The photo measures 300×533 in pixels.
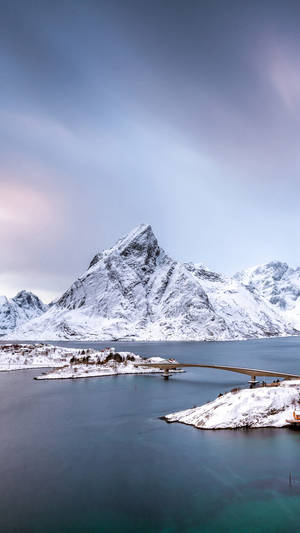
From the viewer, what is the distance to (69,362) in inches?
5251

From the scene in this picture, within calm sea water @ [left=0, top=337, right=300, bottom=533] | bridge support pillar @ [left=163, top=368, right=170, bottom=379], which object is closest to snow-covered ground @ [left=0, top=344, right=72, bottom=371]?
bridge support pillar @ [left=163, top=368, right=170, bottom=379]

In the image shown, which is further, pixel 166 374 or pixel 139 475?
pixel 166 374

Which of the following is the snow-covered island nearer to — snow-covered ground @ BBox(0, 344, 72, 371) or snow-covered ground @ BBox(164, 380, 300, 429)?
snow-covered ground @ BBox(0, 344, 72, 371)

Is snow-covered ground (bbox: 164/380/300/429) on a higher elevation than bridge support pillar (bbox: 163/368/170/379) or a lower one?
higher

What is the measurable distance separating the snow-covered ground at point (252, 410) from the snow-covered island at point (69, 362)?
68853mm

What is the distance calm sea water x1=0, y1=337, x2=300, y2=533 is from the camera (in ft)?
85.4

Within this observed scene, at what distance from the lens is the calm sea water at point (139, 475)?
26.0 metres

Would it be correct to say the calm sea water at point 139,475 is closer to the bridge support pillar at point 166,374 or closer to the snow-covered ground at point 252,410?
the snow-covered ground at point 252,410

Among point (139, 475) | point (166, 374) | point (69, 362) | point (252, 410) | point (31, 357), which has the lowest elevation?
point (139, 475)

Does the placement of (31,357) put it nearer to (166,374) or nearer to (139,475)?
(166,374)

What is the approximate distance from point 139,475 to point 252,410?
785 inches

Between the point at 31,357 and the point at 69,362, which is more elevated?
the point at 31,357

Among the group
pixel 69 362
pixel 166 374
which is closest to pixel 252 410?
pixel 166 374

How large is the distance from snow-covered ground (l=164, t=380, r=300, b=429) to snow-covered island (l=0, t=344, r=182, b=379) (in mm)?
68853
